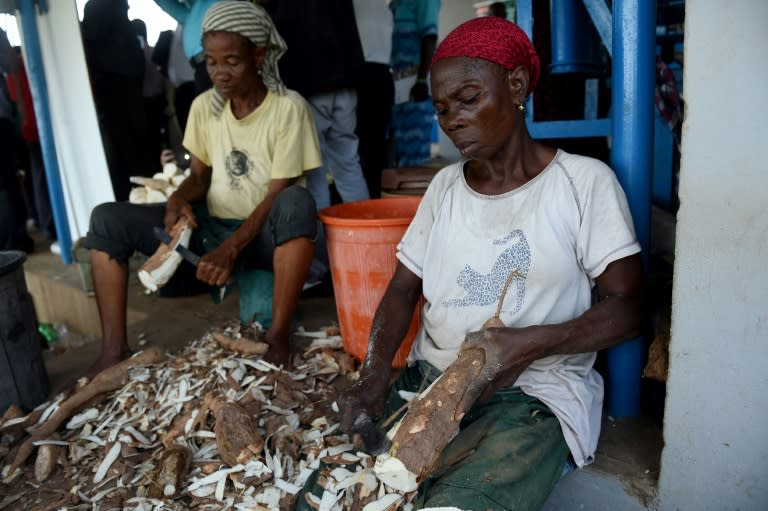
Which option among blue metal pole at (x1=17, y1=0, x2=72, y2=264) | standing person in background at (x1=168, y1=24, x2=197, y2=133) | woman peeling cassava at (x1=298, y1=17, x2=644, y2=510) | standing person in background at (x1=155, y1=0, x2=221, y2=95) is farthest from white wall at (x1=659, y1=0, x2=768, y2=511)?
standing person in background at (x1=168, y1=24, x2=197, y2=133)

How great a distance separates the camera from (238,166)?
10.2 feet

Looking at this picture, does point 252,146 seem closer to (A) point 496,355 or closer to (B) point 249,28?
(B) point 249,28

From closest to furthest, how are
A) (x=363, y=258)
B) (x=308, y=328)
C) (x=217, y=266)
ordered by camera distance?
(x=363, y=258) → (x=217, y=266) → (x=308, y=328)

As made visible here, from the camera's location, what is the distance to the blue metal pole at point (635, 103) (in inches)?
66.3

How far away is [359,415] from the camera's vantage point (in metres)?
1.63

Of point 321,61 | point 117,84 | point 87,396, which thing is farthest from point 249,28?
point 117,84

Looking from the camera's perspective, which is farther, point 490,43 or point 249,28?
point 249,28

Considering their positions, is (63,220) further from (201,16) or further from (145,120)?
(201,16)

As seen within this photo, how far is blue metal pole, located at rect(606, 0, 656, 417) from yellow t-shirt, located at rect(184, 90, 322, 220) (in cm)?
167

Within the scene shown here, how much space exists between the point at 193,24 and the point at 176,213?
1.51 meters

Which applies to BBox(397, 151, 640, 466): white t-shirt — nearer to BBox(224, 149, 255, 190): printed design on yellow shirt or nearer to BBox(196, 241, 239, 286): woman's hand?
BBox(196, 241, 239, 286): woman's hand

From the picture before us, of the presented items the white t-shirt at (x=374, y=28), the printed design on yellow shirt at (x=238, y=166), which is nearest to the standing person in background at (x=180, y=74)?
the white t-shirt at (x=374, y=28)

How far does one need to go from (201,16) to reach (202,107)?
34.2 inches

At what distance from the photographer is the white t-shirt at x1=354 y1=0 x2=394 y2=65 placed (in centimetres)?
410
